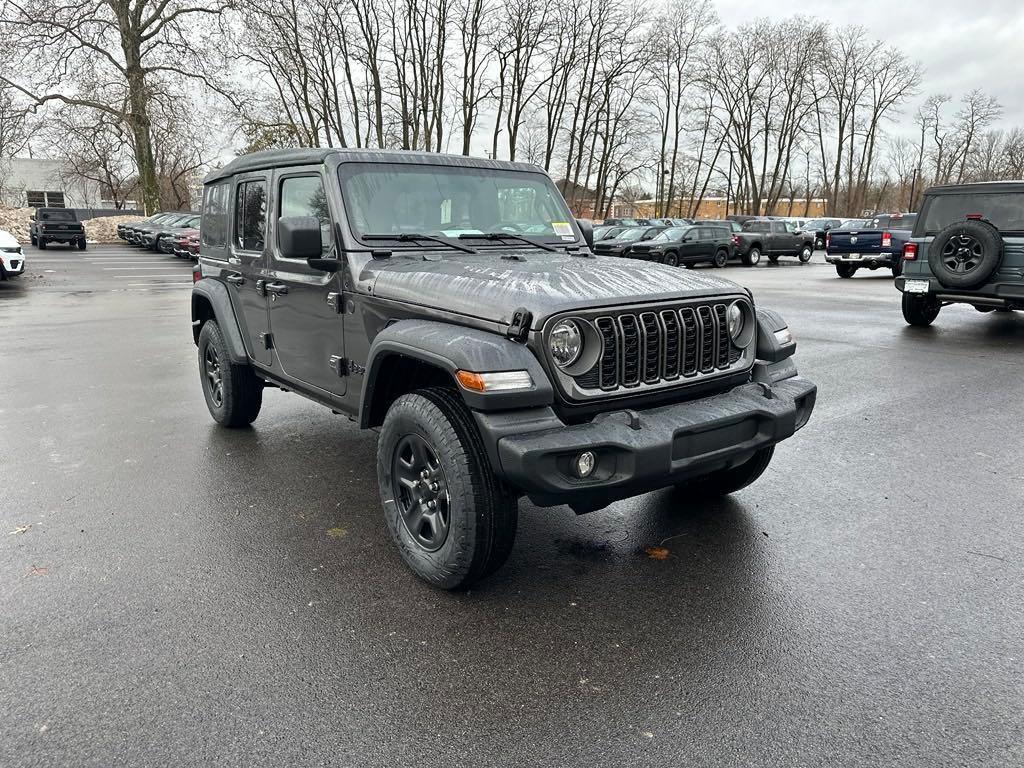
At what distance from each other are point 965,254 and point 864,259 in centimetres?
1343

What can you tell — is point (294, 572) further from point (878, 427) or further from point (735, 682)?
point (878, 427)

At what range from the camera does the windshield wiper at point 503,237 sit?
437 cm

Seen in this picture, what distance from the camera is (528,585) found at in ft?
11.5

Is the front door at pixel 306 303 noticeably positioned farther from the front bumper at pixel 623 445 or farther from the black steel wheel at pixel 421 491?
the front bumper at pixel 623 445

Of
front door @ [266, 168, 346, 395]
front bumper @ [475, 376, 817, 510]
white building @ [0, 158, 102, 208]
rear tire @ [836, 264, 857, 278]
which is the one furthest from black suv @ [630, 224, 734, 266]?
white building @ [0, 158, 102, 208]

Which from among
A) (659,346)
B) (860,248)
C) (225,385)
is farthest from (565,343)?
(860,248)

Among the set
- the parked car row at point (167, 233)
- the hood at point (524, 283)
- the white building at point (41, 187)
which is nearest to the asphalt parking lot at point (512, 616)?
the hood at point (524, 283)

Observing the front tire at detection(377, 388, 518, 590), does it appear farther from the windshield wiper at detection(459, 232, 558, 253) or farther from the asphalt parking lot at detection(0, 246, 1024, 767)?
the windshield wiper at detection(459, 232, 558, 253)

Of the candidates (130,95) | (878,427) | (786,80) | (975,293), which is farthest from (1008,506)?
(786,80)

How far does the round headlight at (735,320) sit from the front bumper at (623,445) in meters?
0.44

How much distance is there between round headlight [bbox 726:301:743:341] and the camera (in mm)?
3732

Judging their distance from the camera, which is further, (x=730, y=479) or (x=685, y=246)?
(x=685, y=246)

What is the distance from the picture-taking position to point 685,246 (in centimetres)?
2603

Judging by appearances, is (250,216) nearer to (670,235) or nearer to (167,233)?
(670,235)
